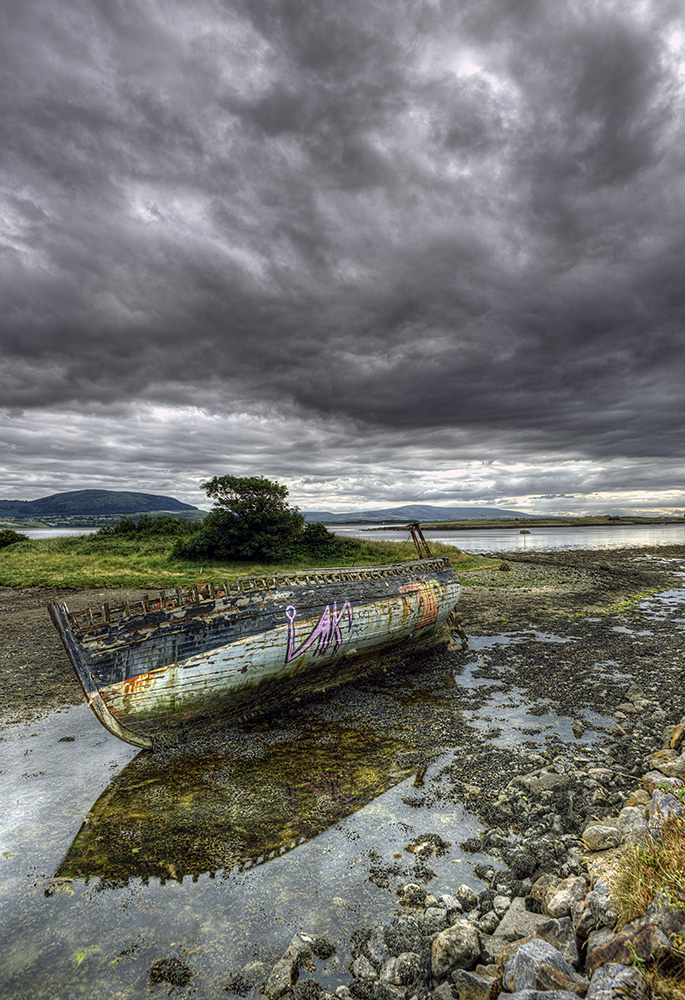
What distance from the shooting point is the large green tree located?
38406 millimetres

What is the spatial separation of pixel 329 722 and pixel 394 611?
11.8ft

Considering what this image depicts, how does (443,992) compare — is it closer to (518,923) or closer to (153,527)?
(518,923)

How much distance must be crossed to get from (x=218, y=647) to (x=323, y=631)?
8.44ft

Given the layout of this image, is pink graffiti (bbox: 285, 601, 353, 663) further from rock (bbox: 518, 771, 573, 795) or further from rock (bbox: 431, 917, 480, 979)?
rock (bbox: 431, 917, 480, 979)

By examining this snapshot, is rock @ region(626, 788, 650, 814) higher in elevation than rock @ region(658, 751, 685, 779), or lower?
lower

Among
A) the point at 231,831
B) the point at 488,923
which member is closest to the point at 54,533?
the point at 231,831

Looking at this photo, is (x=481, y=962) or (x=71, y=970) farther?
(x=71, y=970)

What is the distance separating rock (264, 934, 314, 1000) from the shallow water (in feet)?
0.79

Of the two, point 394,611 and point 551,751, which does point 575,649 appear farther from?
point 551,751

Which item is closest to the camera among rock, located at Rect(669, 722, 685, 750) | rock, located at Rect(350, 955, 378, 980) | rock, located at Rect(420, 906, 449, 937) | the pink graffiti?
rock, located at Rect(350, 955, 378, 980)

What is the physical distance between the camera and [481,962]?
3.78m

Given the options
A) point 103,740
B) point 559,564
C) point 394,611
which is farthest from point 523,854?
point 559,564

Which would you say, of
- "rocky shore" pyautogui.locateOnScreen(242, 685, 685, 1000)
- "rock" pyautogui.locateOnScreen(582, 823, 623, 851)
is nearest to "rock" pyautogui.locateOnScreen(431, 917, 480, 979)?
"rocky shore" pyautogui.locateOnScreen(242, 685, 685, 1000)

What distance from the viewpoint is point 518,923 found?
402 centimetres
